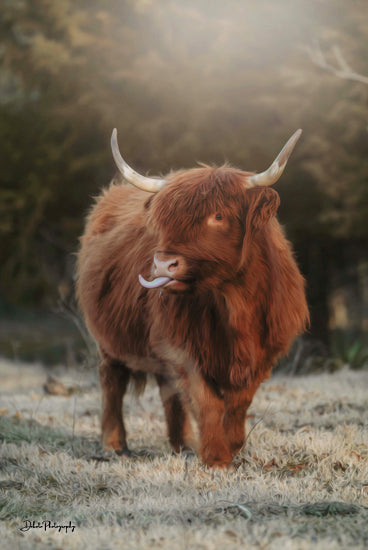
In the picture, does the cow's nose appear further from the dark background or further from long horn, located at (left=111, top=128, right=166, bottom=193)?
the dark background

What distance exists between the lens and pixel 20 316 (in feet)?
55.0

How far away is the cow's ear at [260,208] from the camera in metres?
3.87

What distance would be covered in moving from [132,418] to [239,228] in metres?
2.82

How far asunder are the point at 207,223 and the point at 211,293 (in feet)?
1.62

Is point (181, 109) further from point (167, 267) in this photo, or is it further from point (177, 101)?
point (167, 267)

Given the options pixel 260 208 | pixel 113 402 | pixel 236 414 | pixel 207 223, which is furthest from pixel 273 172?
pixel 113 402

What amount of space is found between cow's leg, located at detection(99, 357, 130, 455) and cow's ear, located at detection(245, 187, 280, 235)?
195cm

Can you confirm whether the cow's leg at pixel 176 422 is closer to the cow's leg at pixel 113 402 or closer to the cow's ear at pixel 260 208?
the cow's leg at pixel 113 402

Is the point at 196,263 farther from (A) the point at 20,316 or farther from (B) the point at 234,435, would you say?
(A) the point at 20,316

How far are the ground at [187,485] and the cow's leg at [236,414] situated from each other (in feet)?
0.36

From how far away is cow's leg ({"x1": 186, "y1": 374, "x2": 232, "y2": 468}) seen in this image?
4.07 metres

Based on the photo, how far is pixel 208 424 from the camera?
4074 millimetres
